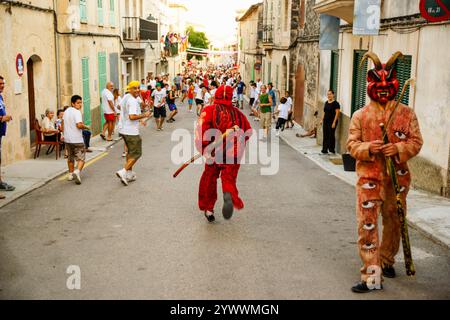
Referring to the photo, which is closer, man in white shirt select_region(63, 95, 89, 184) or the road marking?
man in white shirt select_region(63, 95, 89, 184)

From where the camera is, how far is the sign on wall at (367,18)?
12656 millimetres

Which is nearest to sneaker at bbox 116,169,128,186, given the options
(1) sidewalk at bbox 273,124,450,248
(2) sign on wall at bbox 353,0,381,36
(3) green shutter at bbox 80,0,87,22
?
(1) sidewalk at bbox 273,124,450,248

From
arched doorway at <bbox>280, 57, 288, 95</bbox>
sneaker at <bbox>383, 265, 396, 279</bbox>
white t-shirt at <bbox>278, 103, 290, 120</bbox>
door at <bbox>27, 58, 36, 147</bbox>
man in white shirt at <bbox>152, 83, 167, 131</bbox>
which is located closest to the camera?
sneaker at <bbox>383, 265, 396, 279</bbox>

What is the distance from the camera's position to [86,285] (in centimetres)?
570

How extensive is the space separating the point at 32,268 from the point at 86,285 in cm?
88

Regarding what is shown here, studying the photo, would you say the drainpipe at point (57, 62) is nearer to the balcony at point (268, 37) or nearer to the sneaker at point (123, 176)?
the sneaker at point (123, 176)

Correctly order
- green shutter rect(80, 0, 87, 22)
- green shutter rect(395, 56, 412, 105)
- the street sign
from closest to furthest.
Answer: the street sign
green shutter rect(395, 56, 412, 105)
green shutter rect(80, 0, 87, 22)

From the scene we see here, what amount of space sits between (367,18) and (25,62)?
25.9 ft

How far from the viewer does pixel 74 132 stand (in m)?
11.4

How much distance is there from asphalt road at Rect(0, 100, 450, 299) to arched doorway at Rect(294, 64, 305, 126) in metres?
14.5

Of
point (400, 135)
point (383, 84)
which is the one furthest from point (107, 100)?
point (400, 135)

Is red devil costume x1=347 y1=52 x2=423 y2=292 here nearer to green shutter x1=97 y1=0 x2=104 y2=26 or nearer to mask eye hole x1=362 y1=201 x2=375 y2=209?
mask eye hole x1=362 y1=201 x2=375 y2=209

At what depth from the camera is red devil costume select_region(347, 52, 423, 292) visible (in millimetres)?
5582
